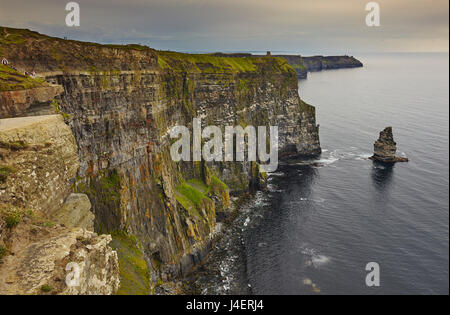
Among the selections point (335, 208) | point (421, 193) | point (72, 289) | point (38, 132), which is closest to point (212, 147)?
point (335, 208)

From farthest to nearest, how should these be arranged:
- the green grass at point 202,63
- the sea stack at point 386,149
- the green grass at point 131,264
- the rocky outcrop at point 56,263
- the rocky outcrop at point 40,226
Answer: the sea stack at point 386,149, the green grass at point 202,63, the green grass at point 131,264, the rocky outcrop at point 40,226, the rocky outcrop at point 56,263

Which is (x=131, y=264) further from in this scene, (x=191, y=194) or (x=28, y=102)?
(x=191, y=194)

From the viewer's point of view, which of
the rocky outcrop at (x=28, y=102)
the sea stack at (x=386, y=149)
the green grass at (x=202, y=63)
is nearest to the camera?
the rocky outcrop at (x=28, y=102)

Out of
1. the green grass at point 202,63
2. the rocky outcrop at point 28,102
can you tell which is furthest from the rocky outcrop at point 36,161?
the green grass at point 202,63

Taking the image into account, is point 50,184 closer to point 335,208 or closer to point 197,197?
point 197,197

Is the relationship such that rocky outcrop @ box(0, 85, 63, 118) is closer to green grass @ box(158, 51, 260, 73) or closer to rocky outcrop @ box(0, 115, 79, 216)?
rocky outcrop @ box(0, 115, 79, 216)

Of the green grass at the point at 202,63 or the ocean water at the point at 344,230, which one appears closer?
the ocean water at the point at 344,230

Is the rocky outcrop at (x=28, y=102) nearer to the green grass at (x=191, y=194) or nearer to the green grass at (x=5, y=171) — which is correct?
the green grass at (x=5, y=171)
